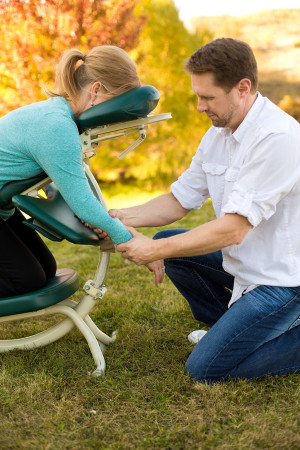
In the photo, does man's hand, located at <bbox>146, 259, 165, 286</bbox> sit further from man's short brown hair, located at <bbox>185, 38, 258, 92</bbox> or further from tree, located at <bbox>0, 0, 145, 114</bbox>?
tree, located at <bbox>0, 0, 145, 114</bbox>

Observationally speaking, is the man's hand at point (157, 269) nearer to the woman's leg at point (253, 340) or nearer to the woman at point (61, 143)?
the woman at point (61, 143)

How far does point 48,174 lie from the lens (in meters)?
1.88

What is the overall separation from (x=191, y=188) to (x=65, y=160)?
2.49 feet

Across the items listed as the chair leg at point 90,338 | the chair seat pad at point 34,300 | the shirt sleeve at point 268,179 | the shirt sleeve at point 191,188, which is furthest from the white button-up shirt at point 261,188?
the chair seat pad at point 34,300

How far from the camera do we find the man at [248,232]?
1.81 m

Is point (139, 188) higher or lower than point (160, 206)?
lower

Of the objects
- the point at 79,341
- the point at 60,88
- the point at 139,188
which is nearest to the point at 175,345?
the point at 79,341

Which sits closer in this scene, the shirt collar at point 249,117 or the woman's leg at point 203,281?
the shirt collar at point 249,117

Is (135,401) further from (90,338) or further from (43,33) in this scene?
(43,33)

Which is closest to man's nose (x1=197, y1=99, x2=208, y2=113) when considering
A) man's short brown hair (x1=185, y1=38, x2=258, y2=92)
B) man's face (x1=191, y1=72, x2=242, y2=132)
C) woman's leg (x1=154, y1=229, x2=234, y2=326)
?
man's face (x1=191, y1=72, x2=242, y2=132)

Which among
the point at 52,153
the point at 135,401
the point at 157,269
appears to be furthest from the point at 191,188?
the point at 135,401

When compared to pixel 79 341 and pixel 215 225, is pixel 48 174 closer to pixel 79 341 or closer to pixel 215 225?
pixel 215 225

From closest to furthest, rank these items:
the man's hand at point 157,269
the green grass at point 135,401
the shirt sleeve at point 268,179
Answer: the green grass at point 135,401 → the shirt sleeve at point 268,179 → the man's hand at point 157,269

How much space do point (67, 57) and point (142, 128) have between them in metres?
0.42
